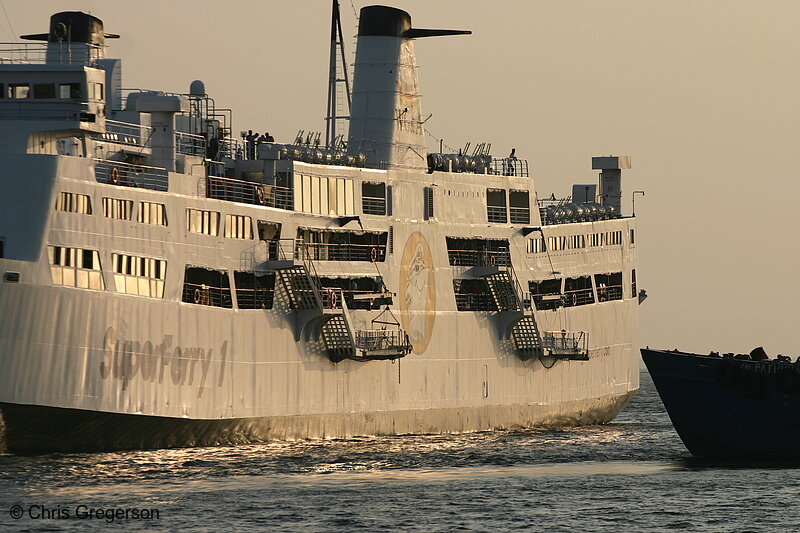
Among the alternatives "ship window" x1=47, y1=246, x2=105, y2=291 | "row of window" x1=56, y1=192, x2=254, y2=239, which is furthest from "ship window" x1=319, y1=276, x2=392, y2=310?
"ship window" x1=47, y1=246, x2=105, y2=291

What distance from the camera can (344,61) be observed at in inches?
3214

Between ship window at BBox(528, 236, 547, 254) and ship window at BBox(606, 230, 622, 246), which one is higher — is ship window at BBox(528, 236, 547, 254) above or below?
below

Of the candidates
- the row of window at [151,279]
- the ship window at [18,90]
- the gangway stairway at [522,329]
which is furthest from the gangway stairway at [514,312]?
the ship window at [18,90]

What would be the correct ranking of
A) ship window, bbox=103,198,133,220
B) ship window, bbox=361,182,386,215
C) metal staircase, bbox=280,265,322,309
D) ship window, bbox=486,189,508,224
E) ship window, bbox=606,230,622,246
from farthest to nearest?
ship window, bbox=606,230,622,246 < ship window, bbox=486,189,508,224 < ship window, bbox=361,182,386,215 < metal staircase, bbox=280,265,322,309 < ship window, bbox=103,198,133,220

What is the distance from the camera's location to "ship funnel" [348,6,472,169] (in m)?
76.0

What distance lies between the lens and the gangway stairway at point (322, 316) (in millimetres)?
66438

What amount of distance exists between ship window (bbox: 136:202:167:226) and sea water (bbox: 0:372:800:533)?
7.95 metres

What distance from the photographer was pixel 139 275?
58.5 meters

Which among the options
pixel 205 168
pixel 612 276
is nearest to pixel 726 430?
pixel 205 168

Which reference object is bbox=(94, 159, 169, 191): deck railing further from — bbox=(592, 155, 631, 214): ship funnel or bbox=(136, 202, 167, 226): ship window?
bbox=(592, 155, 631, 214): ship funnel

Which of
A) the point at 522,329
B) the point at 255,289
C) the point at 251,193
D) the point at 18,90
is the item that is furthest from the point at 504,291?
the point at 18,90

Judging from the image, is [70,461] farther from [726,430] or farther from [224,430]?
[726,430]

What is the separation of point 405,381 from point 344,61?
673 inches
